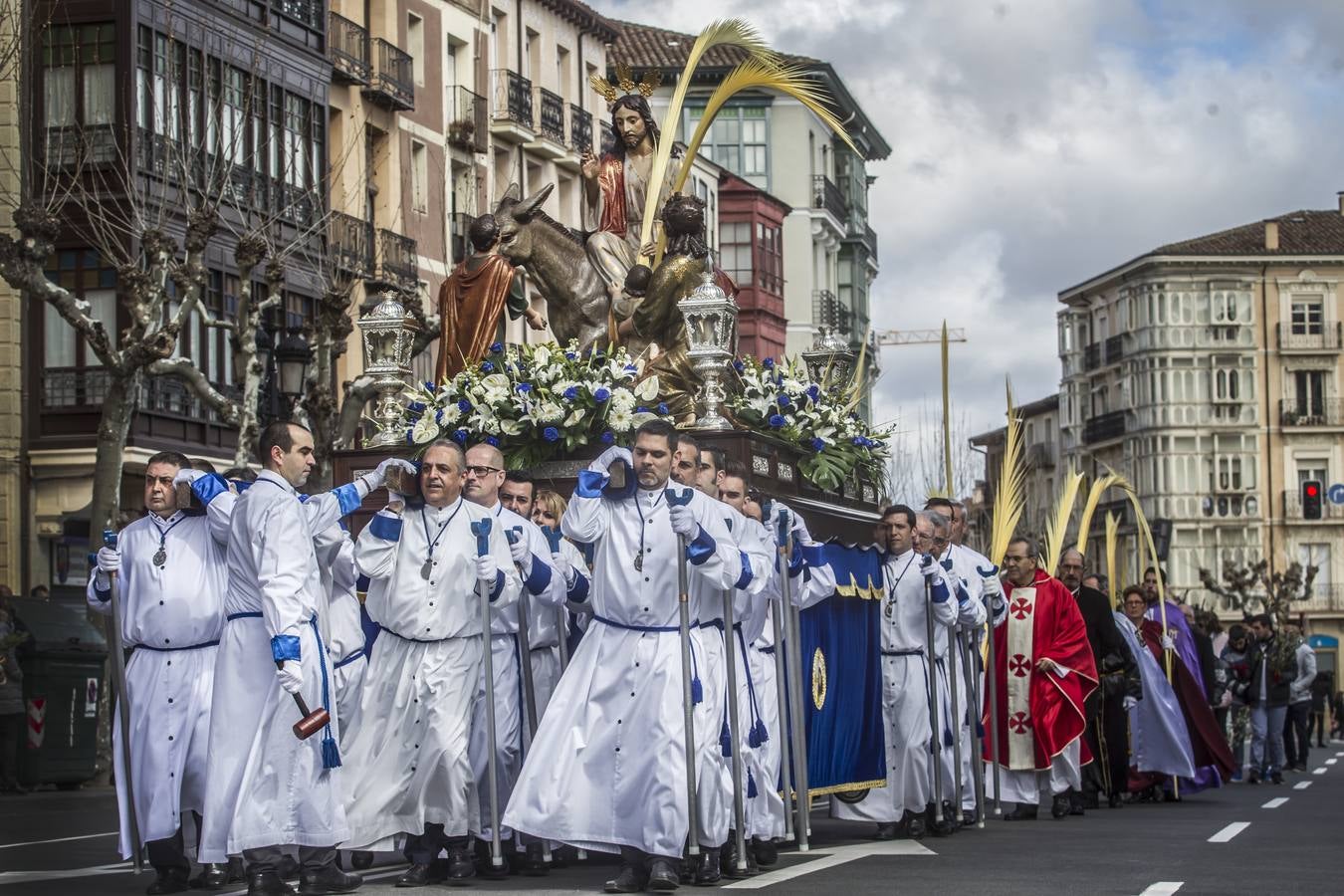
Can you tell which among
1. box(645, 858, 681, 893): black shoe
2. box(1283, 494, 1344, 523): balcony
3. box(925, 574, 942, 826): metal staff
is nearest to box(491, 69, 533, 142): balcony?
box(925, 574, 942, 826): metal staff

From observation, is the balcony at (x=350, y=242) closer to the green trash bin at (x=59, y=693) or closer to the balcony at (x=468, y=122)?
the balcony at (x=468, y=122)

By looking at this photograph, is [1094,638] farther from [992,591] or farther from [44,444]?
[44,444]

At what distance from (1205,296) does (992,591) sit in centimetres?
8773

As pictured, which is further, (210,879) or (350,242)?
(350,242)

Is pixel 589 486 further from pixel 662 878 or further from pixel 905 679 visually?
pixel 905 679

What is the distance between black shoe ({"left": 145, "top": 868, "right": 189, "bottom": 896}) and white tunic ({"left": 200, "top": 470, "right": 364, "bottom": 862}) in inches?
13.1

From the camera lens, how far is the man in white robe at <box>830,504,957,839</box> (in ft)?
50.8

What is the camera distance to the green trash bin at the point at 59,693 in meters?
24.1

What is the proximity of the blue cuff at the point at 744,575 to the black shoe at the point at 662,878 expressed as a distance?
138cm

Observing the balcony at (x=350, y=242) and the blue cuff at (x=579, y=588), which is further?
the balcony at (x=350, y=242)

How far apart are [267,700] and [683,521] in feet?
6.72

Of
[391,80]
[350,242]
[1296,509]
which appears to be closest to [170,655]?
[350,242]

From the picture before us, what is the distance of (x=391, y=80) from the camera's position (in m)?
45.0

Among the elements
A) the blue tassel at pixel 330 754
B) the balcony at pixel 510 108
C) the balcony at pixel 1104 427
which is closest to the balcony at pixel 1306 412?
the balcony at pixel 1104 427
